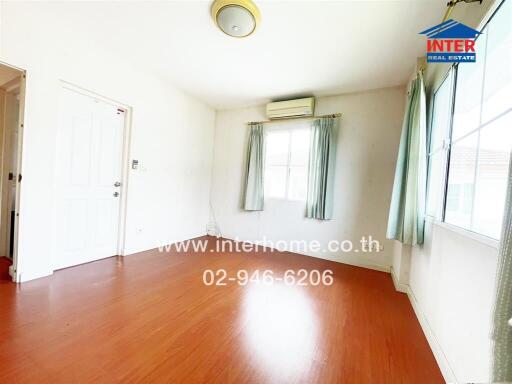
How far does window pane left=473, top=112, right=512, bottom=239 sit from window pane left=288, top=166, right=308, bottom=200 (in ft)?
7.75

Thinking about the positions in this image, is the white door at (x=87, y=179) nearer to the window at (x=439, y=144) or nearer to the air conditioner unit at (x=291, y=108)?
the air conditioner unit at (x=291, y=108)

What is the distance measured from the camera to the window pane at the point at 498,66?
1.02 meters

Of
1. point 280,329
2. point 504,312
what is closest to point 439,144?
point 504,312

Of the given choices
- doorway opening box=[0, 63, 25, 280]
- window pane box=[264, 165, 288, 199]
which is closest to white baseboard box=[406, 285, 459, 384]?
window pane box=[264, 165, 288, 199]

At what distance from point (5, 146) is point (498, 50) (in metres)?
4.51

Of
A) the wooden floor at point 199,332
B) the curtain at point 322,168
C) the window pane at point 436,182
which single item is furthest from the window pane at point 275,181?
the window pane at point 436,182

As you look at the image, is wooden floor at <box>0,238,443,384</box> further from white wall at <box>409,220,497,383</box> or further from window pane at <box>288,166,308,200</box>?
window pane at <box>288,166,308,200</box>

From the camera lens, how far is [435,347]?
4.66ft

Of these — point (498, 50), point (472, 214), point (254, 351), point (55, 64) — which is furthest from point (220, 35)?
point (254, 351)

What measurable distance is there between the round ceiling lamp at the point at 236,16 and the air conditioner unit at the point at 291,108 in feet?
4.88

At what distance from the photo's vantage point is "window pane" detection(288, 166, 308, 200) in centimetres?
351

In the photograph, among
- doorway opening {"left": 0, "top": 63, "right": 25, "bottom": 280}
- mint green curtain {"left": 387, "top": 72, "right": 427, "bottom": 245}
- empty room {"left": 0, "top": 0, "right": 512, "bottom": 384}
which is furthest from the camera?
doorway opening {"left": 0, "top": 63, "right": 25, "bottom": 280}

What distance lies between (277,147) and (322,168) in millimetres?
923

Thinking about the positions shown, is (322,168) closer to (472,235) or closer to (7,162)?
(472,235)
